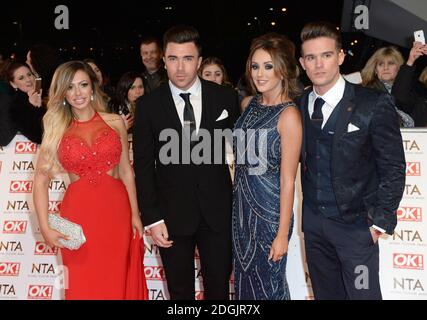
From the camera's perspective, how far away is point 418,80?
193 inches

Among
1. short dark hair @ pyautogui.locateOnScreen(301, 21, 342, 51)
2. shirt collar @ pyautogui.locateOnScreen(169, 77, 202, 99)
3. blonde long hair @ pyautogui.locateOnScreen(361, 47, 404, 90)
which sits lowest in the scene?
shirt collar @ pyautogui.locateOnScreen(169, 77, 202, 99)

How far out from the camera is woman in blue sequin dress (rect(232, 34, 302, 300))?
2.78 metres

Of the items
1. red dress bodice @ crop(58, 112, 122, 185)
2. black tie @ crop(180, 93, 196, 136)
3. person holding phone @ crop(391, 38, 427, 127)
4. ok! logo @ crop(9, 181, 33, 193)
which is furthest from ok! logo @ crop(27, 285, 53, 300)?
person holding phone @ crop(391, 38, 427, 127)

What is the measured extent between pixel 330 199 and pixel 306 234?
25 cm

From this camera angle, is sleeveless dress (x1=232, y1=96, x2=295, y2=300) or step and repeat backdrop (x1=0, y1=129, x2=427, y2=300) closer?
sleeveless dress (x1=232, y1=96, x2=295, y2=300)

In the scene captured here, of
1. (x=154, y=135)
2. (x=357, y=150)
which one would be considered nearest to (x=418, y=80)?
(x=357, y=150)

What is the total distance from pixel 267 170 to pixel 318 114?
402mm

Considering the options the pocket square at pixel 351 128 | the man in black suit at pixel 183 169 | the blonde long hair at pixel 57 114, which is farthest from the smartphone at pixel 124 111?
the pocket square at pixel 351 128

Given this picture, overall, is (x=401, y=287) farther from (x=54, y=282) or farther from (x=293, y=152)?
(x=54, y=282)

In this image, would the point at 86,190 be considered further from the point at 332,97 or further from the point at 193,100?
the point at 332,97

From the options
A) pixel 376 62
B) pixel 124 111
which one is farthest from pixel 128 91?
pixel 376 62

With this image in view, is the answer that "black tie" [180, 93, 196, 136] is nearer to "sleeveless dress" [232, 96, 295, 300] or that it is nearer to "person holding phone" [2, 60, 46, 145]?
"sleeveless dress" [232, 96, 295, 300]

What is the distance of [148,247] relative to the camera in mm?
4266

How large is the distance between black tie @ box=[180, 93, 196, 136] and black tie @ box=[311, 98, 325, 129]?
0.69 metres
